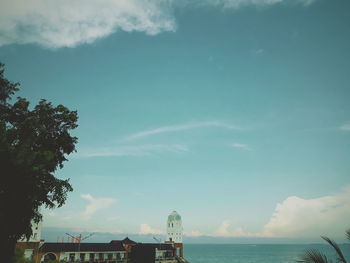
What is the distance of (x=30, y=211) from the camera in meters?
20.3

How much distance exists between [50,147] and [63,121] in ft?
8.60

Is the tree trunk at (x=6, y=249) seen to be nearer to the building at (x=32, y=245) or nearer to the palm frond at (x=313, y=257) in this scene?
the palm frond at (x=313, y=257)

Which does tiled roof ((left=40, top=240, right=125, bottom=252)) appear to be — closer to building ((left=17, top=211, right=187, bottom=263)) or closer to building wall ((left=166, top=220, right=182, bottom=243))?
building ((left=17, top=211, right=187, bottom=263))

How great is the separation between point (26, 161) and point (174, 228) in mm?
72140

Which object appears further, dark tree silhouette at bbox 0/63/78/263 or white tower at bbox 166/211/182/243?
white tower at bbox 166/211/182/243

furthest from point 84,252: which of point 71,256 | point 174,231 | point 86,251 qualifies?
point 174,231

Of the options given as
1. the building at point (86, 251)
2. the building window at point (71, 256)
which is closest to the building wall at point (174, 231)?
Result: the building at point (86, 251)

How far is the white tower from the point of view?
81438 mm

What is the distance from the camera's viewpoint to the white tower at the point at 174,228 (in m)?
81.4

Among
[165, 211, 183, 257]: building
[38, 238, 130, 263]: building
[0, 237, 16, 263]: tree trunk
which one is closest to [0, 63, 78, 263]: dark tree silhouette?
[0, 237, 16, 263]: tree trunk

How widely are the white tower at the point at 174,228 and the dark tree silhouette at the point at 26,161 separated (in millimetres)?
62883

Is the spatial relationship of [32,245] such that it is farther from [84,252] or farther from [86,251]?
[86,251]

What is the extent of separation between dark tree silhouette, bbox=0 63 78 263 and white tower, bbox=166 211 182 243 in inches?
2476

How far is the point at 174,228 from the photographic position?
270ft
